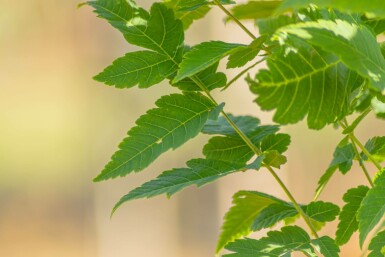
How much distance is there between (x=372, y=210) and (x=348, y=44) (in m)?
0.09

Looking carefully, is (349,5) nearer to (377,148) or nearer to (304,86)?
(304,86)

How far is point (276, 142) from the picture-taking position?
0.51 metres

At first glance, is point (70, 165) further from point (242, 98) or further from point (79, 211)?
point (242, 98)

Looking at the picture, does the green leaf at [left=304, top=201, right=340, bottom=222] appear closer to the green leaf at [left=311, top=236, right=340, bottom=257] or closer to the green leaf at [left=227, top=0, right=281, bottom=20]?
the green leaf at [left=311, top=236, right=340, bottom=257]

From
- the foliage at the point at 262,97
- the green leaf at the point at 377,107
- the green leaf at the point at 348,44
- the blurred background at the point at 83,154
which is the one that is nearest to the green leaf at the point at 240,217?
the foliage at the point at 262,97

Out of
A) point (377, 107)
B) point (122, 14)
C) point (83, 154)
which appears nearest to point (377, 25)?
point (377, 107)

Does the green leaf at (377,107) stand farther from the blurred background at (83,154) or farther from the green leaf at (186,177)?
the blurred background at (83,154)

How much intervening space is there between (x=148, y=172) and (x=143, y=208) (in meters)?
0.16

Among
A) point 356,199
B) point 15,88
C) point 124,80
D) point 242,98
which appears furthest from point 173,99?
point 15,88

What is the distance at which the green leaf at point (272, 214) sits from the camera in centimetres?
47

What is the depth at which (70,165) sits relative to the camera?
264 centimetres

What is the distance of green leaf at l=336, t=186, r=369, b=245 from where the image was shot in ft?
1.53

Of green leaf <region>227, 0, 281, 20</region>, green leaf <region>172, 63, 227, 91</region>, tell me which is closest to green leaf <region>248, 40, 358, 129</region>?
green leaf <region>172, 63, 227, 91</region>

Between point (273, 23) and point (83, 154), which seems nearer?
point (273, 23)
